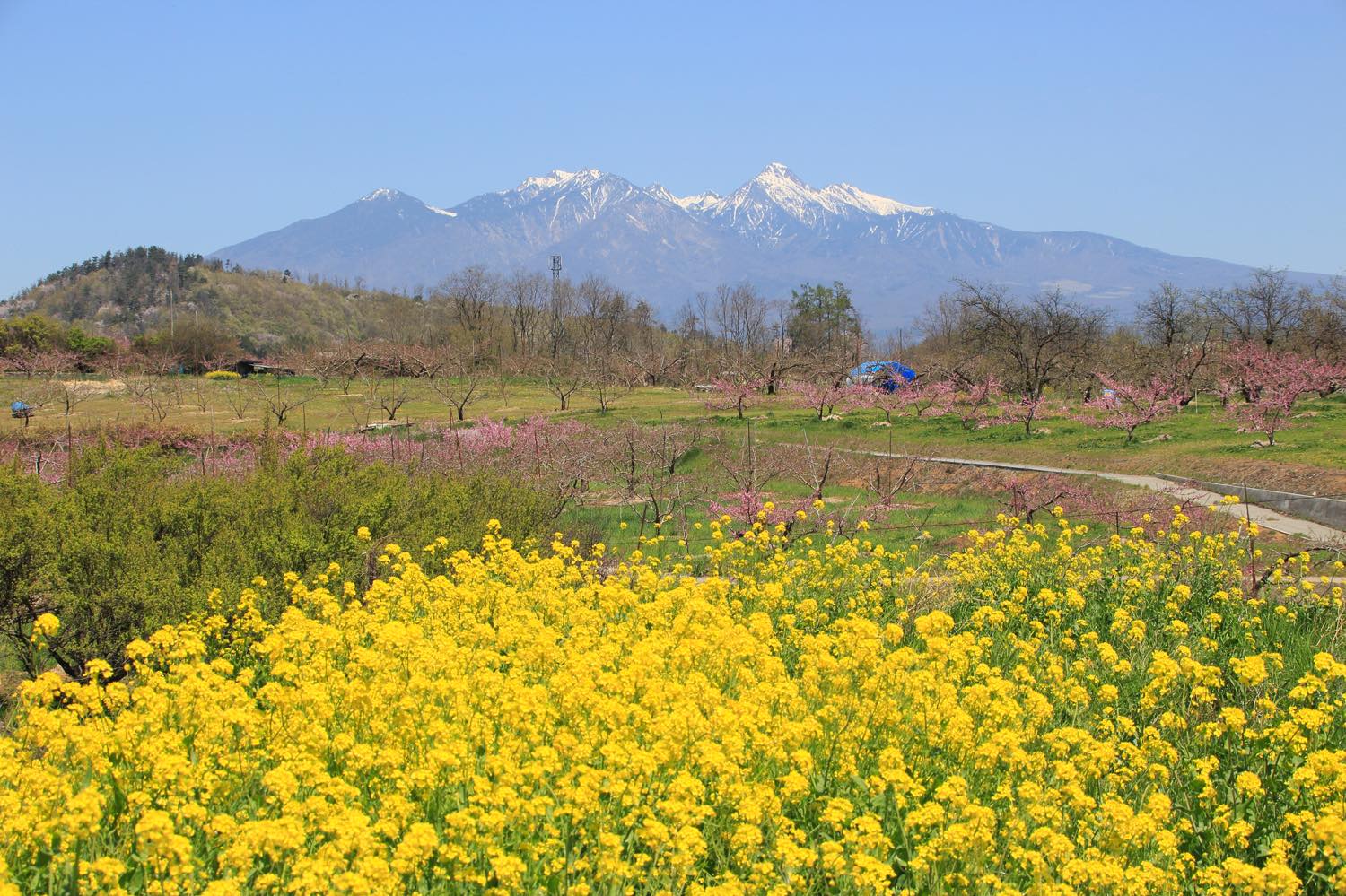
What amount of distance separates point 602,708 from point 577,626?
6.16ft

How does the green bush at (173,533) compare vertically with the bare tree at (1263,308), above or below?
below

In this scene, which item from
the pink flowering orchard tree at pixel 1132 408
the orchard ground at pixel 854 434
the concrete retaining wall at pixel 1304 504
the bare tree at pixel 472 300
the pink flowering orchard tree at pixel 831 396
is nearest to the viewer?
the concrete retaining wall at pixel 1304 504

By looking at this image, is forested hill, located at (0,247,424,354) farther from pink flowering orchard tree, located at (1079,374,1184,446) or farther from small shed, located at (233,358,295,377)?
pink flowering orchard tree, located at (1079,374,1184,446)

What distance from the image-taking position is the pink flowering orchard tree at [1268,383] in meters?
27.2

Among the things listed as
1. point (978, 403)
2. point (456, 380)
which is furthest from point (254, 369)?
point (978, 403)

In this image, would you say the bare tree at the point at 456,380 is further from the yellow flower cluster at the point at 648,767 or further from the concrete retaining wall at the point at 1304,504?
the yellow flower cluster at the point at 648,767

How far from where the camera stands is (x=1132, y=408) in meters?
31.2

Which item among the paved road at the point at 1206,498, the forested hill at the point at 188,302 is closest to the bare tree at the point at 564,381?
the paved road at the point at 1206,498

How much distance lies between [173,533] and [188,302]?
394 feet

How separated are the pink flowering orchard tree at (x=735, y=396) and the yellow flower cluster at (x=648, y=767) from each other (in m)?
31.3

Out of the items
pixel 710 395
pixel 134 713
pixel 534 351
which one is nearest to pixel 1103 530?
pixel 134 713

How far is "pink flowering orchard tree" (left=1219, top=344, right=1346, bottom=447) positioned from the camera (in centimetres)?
2725

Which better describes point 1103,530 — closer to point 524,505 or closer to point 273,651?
point 524,505

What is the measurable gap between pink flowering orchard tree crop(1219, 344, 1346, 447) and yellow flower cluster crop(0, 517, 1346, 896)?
21165 mm
